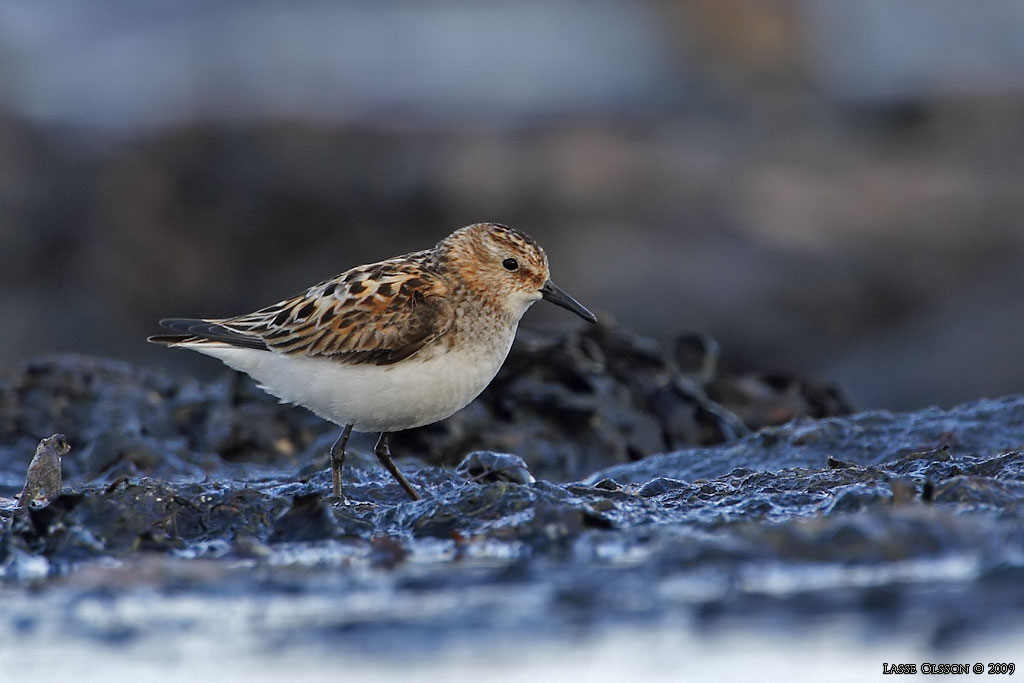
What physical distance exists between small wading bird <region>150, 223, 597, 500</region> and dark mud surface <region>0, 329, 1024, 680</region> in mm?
439

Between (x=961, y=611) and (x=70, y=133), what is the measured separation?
17522mm

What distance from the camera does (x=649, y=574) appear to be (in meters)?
4.98

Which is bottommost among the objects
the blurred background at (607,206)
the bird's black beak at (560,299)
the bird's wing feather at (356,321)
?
the bird's wing feather at (356,321)

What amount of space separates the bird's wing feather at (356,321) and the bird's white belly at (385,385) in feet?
0.22

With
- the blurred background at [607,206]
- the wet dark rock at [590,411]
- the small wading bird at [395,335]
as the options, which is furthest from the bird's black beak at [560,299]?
the blurred background at [607,206]

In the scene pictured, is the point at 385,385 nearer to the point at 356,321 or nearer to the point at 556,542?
the point at 356,321

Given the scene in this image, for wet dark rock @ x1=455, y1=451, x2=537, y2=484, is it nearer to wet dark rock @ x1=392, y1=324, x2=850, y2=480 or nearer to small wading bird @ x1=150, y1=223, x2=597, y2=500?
small wading bird @ x1=150, y1=223, x2=597, y2=500

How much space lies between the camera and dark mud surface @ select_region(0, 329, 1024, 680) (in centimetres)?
459

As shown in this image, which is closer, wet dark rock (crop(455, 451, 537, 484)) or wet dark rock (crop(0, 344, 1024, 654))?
wet dark rock (crop(0, 344, 1024, 654))

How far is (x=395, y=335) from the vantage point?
664cm

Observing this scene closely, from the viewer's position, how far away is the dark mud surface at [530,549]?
15.1ft

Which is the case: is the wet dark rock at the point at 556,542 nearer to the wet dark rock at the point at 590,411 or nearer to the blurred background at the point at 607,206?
the wet dark rock at the point at 590,411

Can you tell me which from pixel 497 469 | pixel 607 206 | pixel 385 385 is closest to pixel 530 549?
pixel 497 469

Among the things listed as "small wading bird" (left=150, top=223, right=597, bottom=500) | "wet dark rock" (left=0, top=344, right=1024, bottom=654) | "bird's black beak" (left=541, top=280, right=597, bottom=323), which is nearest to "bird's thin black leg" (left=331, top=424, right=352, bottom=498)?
"small wading bird" (left=150, top=223, right=597, bottom=500)
